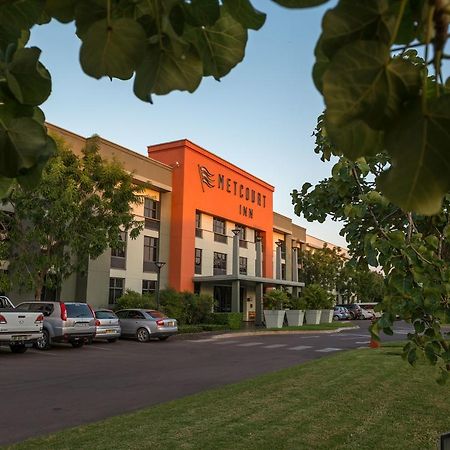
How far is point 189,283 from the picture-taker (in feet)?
127

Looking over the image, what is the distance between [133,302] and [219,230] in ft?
46.9

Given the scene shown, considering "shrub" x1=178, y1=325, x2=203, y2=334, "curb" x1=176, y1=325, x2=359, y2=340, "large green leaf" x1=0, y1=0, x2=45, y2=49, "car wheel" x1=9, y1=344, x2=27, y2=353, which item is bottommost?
"car wheel" x1=9, y1=344, x2=27, y2=353

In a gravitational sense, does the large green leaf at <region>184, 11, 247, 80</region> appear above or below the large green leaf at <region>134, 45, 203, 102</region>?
above

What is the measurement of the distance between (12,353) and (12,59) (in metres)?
19.3

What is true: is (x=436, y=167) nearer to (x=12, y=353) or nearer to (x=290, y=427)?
(x=290, y=427)

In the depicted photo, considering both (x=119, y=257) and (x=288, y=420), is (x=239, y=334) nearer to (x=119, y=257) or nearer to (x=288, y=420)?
(x=119, y=257)

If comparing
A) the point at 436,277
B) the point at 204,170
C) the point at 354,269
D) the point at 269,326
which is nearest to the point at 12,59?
the point at 436,277

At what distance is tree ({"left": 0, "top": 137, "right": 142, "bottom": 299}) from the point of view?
23.4 metres

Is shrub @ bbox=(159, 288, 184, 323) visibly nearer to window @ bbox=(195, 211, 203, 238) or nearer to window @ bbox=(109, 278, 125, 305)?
window @ bbox=(109, 278, 125, 305)

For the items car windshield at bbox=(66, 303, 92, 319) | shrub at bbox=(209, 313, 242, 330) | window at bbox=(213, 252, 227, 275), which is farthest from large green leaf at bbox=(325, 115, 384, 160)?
window at bbox=(213, 252, 227, 275)

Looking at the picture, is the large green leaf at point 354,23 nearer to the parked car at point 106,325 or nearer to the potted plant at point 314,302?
the parked car at point 106,325

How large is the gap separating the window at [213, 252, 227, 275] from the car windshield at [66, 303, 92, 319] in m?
21.5

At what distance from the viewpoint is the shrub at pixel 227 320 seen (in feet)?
116

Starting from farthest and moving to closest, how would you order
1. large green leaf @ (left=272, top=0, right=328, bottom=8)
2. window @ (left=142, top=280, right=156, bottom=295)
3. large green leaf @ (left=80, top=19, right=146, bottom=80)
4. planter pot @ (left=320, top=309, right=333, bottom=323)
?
1. planter pot @ (left=320, top=309, right=333, bottom=323)
2. window @ (left=142, top=280, right=156, bottom=295)
3. large green leaf @ (left=80, top=19, right=146, bottom=80)
4. large green leaf @ (left=272, top=0, right=328, bottom=8)
